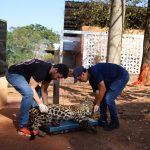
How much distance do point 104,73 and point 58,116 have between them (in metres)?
1.16

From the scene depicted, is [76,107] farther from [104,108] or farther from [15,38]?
[15,38]

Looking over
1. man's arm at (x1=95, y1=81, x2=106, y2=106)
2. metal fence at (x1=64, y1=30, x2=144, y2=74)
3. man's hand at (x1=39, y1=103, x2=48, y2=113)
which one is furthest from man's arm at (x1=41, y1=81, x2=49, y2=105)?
metal fence at (x1=64, y1=30, x2=144, y2=74)

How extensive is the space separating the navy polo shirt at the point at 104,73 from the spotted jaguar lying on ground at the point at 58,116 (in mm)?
539

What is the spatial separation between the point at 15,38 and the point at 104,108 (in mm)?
43246

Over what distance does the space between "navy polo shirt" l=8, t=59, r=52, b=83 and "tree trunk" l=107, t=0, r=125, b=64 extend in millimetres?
4058

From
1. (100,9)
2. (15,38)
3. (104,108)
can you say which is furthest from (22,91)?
(15,38)

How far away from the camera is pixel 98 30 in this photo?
2294cm

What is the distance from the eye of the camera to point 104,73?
23.0ft

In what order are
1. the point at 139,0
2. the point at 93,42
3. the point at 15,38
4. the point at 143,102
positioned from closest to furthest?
the point at 143,102, the point at 139,0, the point at 93,42, the point at 15,38

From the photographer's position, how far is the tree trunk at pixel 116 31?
10531 mm

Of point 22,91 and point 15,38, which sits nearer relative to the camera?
point 22,91

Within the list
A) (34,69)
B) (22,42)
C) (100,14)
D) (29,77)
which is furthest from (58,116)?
(22,42)

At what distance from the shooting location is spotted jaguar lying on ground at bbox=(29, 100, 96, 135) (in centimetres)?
670

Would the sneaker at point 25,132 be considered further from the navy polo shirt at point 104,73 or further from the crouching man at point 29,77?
the navy polo shirt at point 104,73
